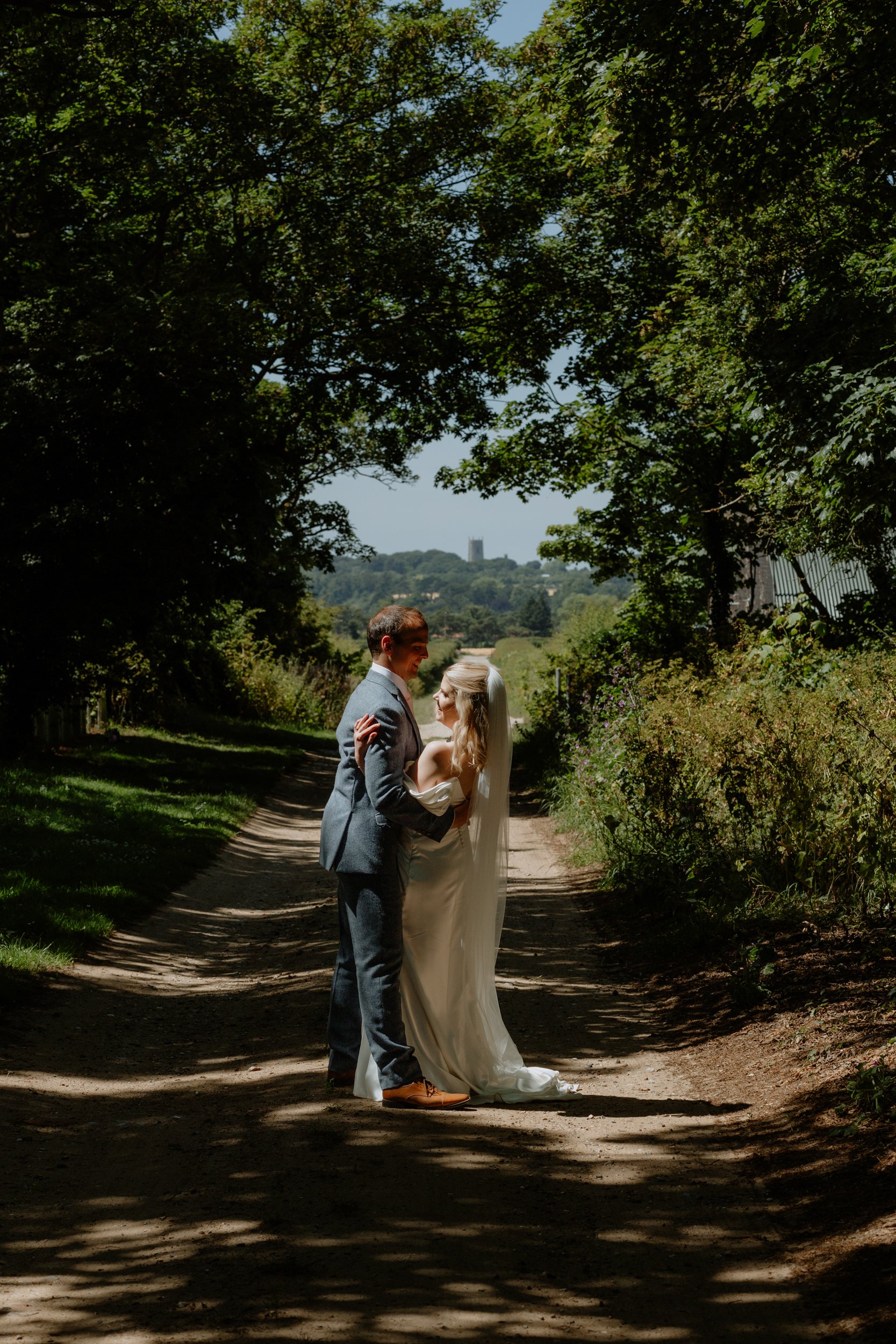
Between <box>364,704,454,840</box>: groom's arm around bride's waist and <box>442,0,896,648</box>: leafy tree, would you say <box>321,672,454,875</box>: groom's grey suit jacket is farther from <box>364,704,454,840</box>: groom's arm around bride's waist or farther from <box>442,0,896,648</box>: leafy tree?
<box>442,0,896,648</box>: leafy tree

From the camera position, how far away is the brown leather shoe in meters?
4.99

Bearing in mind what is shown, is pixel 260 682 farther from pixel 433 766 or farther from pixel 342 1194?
pixel 342 1194

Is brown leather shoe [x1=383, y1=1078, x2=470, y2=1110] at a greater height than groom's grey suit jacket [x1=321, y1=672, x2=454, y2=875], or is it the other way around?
groom's grey suit jacket [x1=321, y1=672, x2=454, y2=875]

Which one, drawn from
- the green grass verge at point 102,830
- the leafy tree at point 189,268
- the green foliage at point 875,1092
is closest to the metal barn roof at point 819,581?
the leafy tree at point 189,268

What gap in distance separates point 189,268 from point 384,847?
1187 centimetres

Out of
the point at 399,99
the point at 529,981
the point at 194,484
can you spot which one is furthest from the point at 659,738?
the point at 399,99

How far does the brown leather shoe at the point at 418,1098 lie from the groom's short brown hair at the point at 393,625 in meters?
1.97

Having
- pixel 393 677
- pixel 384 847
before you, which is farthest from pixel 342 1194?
pixel 393 677

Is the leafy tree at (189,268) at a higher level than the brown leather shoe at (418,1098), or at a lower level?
higher

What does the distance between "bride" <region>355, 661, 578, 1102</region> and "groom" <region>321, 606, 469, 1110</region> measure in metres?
0.12

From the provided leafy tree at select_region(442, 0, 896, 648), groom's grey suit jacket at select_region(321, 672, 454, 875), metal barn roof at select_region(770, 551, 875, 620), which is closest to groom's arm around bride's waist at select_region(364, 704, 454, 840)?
groom's grey suit jacket at select_region(321, 672, 454, 875)

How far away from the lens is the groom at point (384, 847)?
16.2ft

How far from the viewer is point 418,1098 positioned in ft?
16.4

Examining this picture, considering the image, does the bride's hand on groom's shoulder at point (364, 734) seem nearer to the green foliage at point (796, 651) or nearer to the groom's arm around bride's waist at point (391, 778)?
the groom's arm around bride's waist at point (391, 778)
